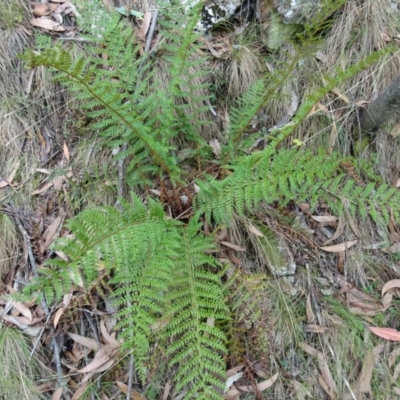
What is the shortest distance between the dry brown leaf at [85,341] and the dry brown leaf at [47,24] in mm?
1957

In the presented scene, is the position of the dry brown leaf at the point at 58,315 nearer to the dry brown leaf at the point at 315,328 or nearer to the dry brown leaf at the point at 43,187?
the dry brown leaf at the point at 43,187

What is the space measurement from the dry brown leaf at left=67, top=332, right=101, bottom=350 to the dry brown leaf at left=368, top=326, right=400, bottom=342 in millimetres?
1693

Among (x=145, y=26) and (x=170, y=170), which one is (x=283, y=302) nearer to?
(x=170, y=170)

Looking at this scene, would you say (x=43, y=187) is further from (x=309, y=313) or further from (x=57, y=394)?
(x=309, y=313)

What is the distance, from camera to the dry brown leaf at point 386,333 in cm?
272

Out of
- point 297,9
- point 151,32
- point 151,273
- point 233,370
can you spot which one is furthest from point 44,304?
Answer: point 297,9

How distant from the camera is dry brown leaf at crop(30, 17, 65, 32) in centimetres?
286

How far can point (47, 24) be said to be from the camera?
9.41 ft

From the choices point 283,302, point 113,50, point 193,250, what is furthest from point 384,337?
point 113,50

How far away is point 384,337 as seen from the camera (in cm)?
272

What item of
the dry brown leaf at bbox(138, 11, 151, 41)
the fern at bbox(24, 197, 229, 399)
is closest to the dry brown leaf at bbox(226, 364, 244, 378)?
the fern at bbox(24, 197, 229, 399)

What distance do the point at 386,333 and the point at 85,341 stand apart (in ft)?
6.07

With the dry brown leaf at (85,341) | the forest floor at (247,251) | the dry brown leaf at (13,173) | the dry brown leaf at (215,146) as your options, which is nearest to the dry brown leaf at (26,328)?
the forest floor at (247,251)

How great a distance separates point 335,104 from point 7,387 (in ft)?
8.84
